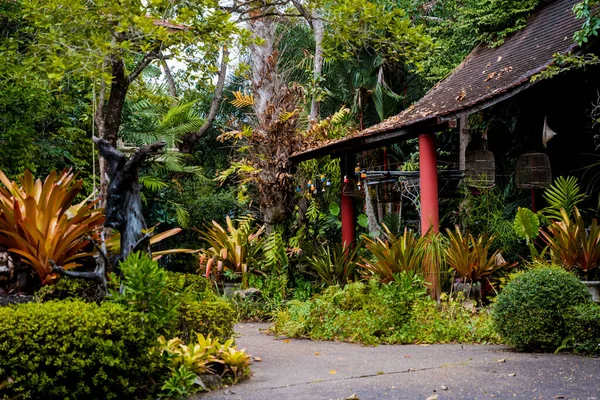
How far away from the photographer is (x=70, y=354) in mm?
4973

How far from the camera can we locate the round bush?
283 inches

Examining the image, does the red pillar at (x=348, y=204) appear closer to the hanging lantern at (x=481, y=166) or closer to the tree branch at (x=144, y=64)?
the hanging lantern at (x=481, y=166)

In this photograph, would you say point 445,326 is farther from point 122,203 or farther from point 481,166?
point 122,203

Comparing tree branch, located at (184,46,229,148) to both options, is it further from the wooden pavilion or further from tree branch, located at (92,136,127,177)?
tree branch, located at (92,136,127,177)

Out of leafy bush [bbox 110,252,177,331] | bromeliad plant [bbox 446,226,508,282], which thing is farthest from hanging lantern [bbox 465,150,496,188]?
leafy bush [bbox 110,252,177,331]

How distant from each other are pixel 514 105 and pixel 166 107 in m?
10.2

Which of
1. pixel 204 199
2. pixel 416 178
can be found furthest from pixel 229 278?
pixel 204 199

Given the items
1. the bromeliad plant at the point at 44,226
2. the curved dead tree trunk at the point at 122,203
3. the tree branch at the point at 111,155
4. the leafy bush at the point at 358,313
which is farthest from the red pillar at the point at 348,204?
the tree branch at the point at 111,155

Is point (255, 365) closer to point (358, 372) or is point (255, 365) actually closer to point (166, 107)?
point (358, 372)

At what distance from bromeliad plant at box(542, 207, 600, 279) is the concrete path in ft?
7.66

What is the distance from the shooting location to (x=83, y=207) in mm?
7637

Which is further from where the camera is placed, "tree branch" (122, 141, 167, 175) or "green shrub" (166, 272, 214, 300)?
"green shrub" (166, 272, 214, 300)

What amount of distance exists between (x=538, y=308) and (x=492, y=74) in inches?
220

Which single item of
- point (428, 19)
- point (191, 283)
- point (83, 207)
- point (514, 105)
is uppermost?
point (428, 19)
